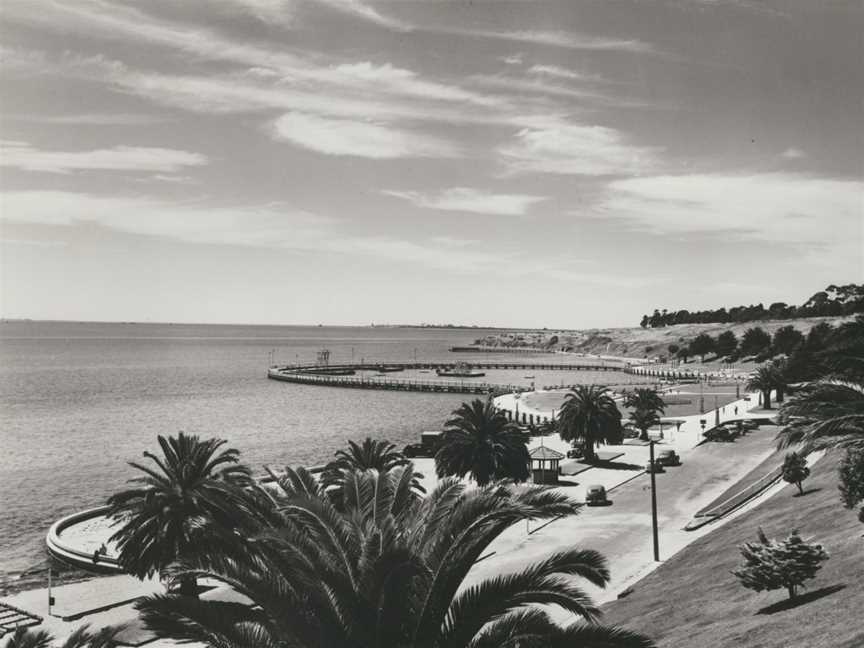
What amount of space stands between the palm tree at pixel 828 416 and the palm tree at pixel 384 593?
402 inches

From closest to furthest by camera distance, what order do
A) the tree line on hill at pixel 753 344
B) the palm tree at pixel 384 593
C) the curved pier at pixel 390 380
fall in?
the palm tree at pixel 384 593, the curved pier at pixel 390 380, the tree line on hill at pixel 753 344

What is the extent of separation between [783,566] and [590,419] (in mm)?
36259

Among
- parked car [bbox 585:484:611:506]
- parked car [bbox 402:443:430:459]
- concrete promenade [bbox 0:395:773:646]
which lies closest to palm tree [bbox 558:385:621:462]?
concrete promenade [bbox 0:395:773:646]

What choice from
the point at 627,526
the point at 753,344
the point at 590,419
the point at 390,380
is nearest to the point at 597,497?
the point at 627,526

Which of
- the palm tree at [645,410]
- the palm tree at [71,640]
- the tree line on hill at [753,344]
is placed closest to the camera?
the palm tree at [71,640]

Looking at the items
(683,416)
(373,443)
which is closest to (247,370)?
(683,416)

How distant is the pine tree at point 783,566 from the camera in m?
17.3

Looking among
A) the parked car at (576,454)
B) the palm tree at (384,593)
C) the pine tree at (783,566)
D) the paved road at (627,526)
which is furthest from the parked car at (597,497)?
the palm tree at (384,593)

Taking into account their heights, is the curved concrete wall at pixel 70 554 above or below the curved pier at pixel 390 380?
below

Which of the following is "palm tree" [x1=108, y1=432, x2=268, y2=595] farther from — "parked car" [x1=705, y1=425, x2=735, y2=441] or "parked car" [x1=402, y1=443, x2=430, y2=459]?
"parked car" [x1=705, y1=425, x2=735, y2=441]

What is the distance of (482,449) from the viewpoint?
131ft

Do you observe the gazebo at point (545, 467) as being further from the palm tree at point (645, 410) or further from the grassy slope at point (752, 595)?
the palm tree at point (645, 410)

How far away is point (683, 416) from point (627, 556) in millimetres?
56079

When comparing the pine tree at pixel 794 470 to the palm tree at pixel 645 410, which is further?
the palm tree at pixel 645 410
